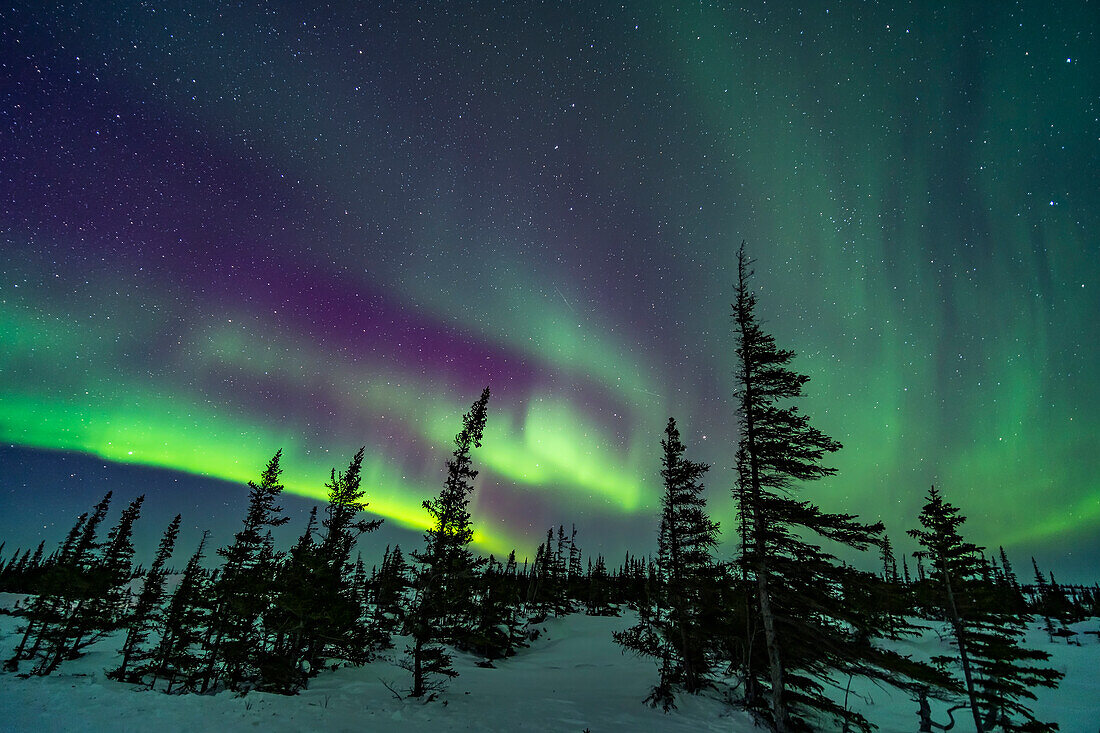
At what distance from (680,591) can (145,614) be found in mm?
49463

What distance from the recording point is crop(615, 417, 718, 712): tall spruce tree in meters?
20.0

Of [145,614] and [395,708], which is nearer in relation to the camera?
[395,708]

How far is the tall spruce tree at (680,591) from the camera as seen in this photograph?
2005 cm

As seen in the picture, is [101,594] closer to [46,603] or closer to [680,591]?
[46,603]

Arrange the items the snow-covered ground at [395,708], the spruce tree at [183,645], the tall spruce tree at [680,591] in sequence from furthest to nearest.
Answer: the spruce tree at [183,645] < the tall spruce tree at [680,591] < the snow-covered ground at [395,708]

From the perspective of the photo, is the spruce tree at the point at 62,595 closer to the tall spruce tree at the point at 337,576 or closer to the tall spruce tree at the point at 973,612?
the tall spruce tree at the point at 337,576

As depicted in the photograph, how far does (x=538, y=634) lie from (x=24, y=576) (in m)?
126

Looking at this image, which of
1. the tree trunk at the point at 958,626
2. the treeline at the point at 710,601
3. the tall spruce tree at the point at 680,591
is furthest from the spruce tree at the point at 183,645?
the tree trunk at the point at 958,626

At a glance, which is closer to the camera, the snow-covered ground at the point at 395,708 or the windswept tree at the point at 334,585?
the snow-covered ground at the point at 395,708

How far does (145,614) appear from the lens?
39719 mm

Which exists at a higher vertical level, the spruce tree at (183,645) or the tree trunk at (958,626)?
the tree trunk at (958,626)

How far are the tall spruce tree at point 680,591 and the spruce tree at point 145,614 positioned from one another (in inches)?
1399

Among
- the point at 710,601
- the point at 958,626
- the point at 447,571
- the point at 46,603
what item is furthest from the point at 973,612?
the point at 46,603

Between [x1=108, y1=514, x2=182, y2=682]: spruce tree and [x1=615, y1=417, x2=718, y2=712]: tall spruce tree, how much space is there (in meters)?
35.5
